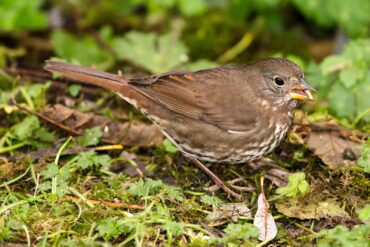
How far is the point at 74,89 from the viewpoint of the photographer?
564cm

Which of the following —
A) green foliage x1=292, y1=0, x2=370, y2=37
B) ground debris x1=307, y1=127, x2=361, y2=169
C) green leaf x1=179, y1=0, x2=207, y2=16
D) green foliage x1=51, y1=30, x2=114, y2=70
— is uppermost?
green foliage x1=292, y1=0, x2=370, y2=37

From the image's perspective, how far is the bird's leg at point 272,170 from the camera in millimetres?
4707

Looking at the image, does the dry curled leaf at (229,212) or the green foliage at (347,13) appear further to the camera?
the green foliage at (347,13)

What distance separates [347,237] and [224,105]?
148 centimetres

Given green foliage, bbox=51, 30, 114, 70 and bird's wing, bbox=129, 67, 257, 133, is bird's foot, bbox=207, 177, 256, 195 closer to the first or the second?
bird's wing, bbox=129, 67, 257, 133

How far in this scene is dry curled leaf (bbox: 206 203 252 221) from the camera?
434 cm


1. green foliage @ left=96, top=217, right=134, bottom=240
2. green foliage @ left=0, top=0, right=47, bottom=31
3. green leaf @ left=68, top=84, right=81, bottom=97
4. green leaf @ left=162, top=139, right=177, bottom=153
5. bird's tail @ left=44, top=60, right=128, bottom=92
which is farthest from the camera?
green foliage @ left=0, top=0, right=47, bottom=31

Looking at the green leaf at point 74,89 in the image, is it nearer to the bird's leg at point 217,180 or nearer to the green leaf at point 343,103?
the bird's leg at point 217,180

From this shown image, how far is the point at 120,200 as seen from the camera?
4406 mm

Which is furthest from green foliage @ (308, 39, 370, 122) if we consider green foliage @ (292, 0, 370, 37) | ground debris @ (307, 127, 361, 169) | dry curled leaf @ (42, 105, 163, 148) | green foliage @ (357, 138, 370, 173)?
dry curled leaf @ (42, 105, 163, 148)

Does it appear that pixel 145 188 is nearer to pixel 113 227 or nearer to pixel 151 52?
pixel 113 227

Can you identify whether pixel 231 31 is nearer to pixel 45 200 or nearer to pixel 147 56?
pixel 147 56

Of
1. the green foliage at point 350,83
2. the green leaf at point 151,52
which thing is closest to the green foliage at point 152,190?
the green foliage at point 350,83

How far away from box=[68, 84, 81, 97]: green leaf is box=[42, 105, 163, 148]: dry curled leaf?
0.30 metres
